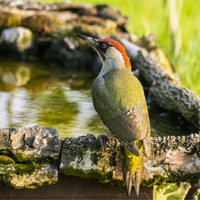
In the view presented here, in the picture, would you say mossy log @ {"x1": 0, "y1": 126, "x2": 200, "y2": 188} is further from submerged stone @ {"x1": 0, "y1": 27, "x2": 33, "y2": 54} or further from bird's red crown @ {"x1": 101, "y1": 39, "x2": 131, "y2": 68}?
submerged stone @ {"x1": 0, "y1": 27, "x2": 33, "y2": 54}

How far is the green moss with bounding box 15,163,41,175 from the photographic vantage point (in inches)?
89.2

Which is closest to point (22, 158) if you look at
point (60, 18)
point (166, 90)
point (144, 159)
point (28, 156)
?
point (28, 156)

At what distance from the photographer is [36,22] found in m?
6.09

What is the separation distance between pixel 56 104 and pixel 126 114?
173 centimetres

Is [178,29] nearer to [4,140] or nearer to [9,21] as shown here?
[9,21]

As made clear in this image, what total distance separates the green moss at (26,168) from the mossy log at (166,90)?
1.56 meters

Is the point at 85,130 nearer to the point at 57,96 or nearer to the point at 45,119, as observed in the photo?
the point at 45,119

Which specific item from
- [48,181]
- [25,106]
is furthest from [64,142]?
[25,106]

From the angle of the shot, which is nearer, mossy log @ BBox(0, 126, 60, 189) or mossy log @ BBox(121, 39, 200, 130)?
mossy log @ BBox(0, 126, 60, 189)

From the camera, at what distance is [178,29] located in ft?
20.3

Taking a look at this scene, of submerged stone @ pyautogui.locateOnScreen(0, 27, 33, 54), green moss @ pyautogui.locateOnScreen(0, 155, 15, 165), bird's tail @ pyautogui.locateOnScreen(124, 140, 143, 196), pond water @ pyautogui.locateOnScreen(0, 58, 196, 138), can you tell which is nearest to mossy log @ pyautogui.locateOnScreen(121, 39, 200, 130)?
pond water @ pyautogui.locateOnScreen(0, 58, 196, 138)

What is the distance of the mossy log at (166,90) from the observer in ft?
10.1

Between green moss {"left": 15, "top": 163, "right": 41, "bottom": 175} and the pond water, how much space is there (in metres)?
0.74

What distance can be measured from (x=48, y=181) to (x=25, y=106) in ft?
5.22
